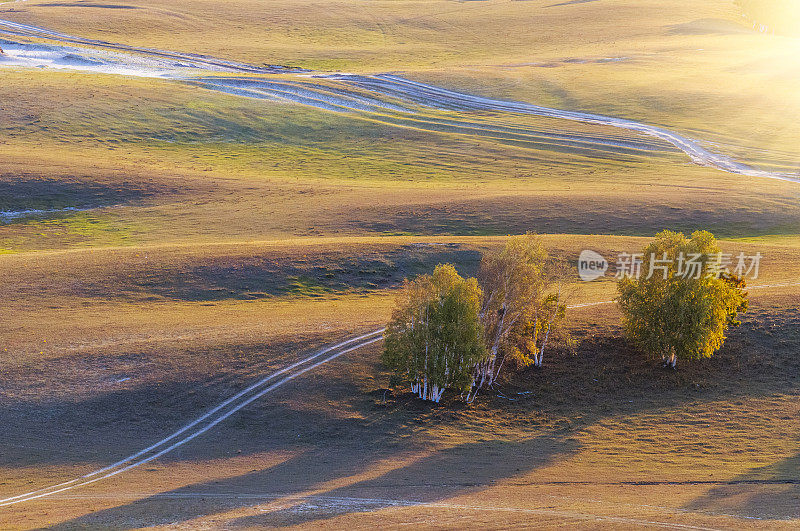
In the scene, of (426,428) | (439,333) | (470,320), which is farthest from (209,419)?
(470,320)

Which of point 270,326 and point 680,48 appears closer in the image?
point 270,326

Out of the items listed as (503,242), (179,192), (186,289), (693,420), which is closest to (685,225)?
(503,242)

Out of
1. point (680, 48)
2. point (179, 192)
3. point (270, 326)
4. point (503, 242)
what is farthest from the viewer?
point (680, 48)

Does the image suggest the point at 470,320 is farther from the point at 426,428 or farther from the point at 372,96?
the point at 372,96

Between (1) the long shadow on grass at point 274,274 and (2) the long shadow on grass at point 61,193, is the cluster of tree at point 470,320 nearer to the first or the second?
(1) the long shadow on grass at point 274,274

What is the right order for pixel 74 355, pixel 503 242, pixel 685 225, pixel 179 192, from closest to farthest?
pixel 74 355, pixel 503 242, pixel 685 225, pixel 179 192

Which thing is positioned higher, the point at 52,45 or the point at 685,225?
the point at 52,45

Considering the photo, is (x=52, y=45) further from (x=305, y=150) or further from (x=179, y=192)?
(x=179, y=192)

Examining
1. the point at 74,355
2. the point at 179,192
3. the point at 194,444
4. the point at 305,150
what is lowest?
the point at 194,444
